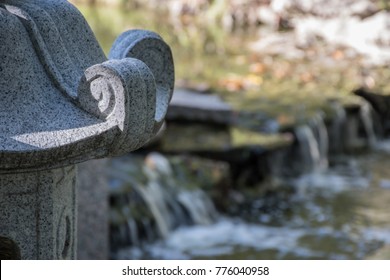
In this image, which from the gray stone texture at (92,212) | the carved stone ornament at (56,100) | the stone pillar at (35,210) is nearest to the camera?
the carved stone ornament at (56,100)

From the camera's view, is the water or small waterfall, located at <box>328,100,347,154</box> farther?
small waterfall, located at <box>328,100,347,154</box>

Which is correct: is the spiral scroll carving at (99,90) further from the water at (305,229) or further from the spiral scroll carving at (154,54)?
the water at (305,229)

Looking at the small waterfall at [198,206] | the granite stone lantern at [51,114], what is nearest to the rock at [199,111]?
the small waterfall at [198,206]

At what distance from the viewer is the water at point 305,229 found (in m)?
7.95

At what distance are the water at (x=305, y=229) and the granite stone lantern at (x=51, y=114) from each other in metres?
4.11

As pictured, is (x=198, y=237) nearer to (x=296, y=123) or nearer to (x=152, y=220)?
(x=152, y=220)

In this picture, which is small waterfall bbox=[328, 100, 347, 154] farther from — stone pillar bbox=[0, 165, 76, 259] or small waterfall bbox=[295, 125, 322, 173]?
stone pillar bbox=[0, 165, 76, 259]

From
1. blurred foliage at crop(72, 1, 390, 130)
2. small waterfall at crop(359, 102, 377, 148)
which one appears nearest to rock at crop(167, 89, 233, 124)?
blurred foliage at crop(72, 1, 390, 130)

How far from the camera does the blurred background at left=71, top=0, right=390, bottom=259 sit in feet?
26.0

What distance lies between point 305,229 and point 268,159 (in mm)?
1498

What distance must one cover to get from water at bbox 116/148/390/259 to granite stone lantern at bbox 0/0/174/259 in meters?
4.11

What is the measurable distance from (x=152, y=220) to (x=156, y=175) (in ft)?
2.30

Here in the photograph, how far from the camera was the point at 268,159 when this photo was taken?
1009 centimetres
